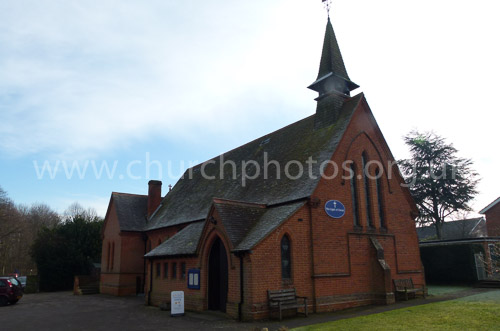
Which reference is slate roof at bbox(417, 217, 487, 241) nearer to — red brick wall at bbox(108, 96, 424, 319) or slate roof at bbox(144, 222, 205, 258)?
red brick wall at bbox(108, 96, 424, 319)

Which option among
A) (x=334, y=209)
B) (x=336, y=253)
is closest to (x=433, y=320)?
(x=336, y=253)

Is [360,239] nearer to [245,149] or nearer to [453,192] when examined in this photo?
[245,149]

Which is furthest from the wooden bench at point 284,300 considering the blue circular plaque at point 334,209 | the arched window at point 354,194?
the arched window at point 354,194

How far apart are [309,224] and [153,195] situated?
2086cm

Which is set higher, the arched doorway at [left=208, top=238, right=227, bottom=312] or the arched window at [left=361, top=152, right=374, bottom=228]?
the arched window at [left=361, top=152, right=374, bottom=228]

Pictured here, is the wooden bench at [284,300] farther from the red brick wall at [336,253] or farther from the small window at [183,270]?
the small window at [183,270]

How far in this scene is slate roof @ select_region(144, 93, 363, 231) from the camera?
61.2ft

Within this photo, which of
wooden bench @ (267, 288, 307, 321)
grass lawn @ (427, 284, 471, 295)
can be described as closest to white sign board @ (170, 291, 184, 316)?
wooden bench @ (267, 288, 307, 321)

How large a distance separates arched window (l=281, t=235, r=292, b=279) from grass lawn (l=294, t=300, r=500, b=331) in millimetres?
3446

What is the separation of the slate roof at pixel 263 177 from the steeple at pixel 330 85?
1.90 ft

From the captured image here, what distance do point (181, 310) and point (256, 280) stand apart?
4475mm

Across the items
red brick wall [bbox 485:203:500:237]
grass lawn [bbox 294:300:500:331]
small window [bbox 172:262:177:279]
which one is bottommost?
grass lawn [bbox 294:300:500:331]

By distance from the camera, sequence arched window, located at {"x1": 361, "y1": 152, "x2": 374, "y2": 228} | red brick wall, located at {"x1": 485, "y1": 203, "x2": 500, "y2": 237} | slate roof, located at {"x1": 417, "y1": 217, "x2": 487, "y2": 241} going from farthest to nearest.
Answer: slate roof, located at {"x1": 417, "y1": 217, "x2": 487, "y2": 241}, red brick wall, located at {"x1": 485, "y1": 203, "x2": 500, "y2": 237}, arched window, located at {"x1": 361, "y1": 152, "x2": 374, "y2": 228}

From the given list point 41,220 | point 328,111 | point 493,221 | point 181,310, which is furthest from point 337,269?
point 41,220
